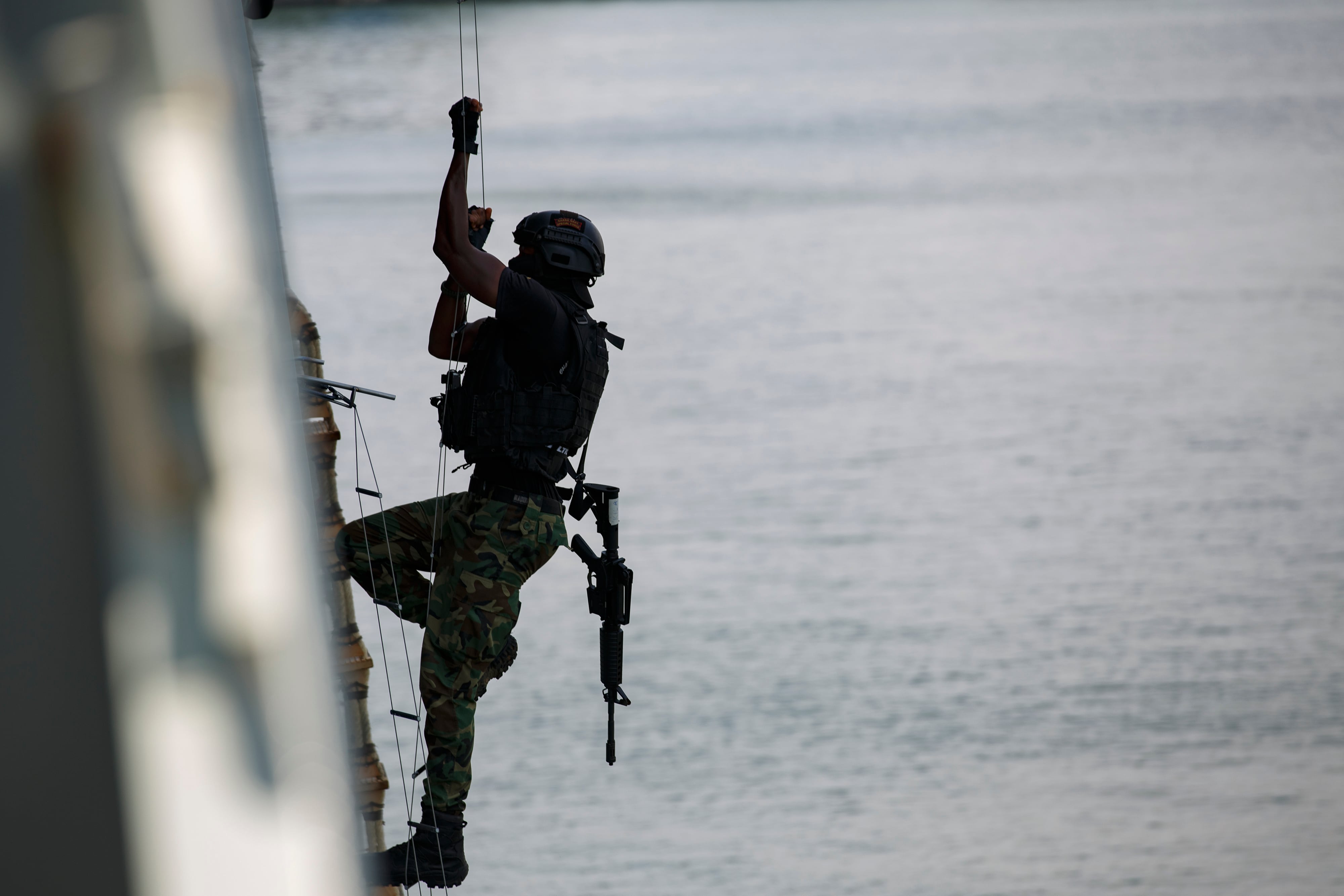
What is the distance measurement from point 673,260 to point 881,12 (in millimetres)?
120512

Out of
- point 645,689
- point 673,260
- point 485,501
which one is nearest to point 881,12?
point 673,260

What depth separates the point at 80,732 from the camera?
2.33ft

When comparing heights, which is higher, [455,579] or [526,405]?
[526,405]

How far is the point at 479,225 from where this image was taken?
7.75 metres

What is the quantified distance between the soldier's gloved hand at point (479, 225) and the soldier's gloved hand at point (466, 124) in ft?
0.87

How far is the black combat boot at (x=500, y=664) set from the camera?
8.27 m

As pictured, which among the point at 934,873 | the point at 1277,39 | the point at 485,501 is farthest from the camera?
the point at 1277,39

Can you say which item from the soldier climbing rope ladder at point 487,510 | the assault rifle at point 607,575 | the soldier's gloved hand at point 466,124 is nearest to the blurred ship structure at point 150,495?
the soldier's gloved hand at point 466,124

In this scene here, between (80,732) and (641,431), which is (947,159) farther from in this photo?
(80,732)

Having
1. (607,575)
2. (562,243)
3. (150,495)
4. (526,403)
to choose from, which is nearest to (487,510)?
(526,403)

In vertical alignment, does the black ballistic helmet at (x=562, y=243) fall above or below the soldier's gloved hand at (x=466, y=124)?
below

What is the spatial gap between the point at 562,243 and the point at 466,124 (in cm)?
72

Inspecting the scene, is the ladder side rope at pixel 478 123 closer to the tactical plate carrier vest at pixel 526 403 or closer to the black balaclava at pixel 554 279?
the black balaclava at pixel 554 279

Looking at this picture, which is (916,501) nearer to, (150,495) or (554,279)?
(554,279)
